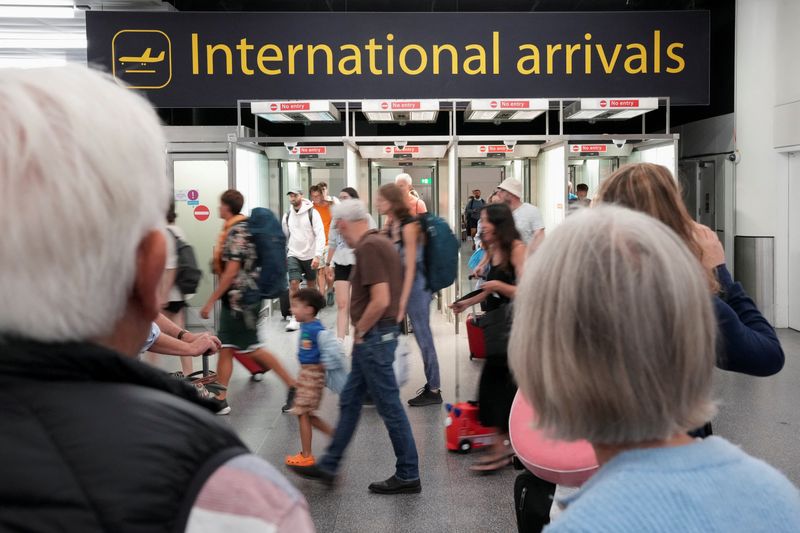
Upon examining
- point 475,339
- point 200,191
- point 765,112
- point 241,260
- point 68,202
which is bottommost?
point 475,339

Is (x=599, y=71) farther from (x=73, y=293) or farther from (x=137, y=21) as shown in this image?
(x=73, y=293)

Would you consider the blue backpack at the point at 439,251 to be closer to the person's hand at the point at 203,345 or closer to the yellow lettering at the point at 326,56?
the person's hand at the point at 203,345

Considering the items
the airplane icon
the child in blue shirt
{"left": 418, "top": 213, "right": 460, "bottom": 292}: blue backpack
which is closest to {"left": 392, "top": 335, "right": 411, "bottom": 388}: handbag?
the child in blue shirt

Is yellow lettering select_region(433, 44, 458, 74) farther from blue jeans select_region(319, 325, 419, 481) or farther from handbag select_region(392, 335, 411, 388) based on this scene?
blue jeans select_region(319, 325, 419, 481)

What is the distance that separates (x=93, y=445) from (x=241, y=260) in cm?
502

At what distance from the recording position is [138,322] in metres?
0.90

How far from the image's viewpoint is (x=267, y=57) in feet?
29.5

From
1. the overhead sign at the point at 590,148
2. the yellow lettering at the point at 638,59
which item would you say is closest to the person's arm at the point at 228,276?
the yellow lettering at the point at 638,59

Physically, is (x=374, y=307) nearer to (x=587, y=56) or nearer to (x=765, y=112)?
(x=587, y=56)

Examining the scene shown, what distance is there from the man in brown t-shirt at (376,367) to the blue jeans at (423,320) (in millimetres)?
1766

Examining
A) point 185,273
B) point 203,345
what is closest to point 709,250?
point 203,345

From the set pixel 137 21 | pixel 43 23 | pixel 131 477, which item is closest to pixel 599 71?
pixel 137 21

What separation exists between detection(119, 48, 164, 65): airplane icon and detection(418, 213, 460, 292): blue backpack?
4.61 m

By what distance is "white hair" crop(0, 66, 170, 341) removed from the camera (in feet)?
2.48
